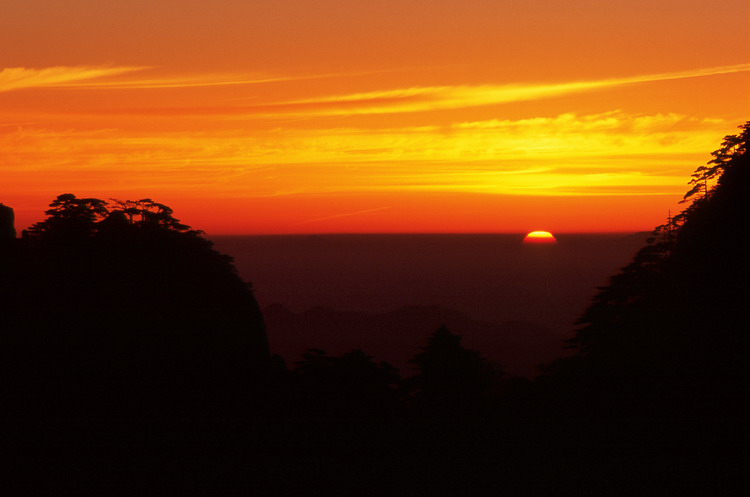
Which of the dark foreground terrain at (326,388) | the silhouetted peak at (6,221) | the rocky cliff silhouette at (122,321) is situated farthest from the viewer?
the silhouetted peak at (6,221)

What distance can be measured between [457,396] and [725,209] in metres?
13.5

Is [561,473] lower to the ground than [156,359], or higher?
lower

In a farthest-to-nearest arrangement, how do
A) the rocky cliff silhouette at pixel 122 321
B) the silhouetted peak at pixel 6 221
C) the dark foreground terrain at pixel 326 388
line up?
the silhouetted peak at pixel 6 221 < the rocky cliff silhouette at pixel 122 321 < the dark foreground terrain at pixel 326 388

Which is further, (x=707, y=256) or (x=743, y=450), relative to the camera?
(x=707, y=256)

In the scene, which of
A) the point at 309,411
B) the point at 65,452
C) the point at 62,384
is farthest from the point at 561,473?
the point at 62,384

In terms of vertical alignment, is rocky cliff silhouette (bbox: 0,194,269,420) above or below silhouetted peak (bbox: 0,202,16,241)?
below

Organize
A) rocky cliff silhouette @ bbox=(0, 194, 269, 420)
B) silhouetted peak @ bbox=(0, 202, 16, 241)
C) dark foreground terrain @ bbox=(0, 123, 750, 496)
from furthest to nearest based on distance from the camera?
silhouetted peak @ bbox=(0, 202, 16, 241) → rocky cliff silhouette @ bbox=(0, 194, 269, 420) → dark foreground terrain @ bbox=(0, 123, 750, 496)

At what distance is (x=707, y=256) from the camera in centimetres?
A: 3662

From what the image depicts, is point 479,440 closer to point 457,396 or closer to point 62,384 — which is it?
point 457,396

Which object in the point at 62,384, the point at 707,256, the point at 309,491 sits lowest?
the point at 309,491

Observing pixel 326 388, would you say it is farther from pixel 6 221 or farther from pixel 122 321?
pixel 6 221

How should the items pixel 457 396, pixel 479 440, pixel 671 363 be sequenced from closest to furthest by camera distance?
pixel 479 440 → pixel 671 363 → pixel 457 396

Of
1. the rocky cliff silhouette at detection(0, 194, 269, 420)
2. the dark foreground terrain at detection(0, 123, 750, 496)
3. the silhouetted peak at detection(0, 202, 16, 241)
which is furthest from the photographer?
the silhouetted peak at detection(0, 202, 16, 241)

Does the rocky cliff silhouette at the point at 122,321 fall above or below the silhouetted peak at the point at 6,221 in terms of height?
below
